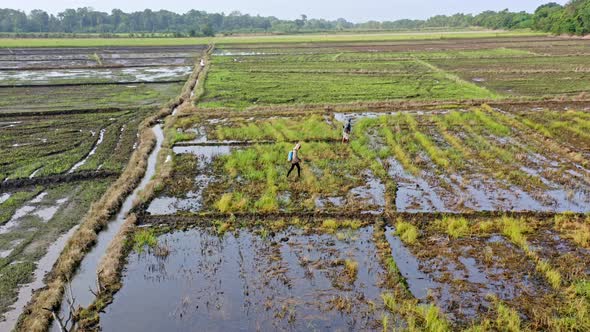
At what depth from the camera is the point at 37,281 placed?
898cm

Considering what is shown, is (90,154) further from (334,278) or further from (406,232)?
(406,232)

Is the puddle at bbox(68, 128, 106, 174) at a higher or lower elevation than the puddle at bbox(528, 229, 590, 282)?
higher

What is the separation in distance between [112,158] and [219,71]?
22168 millimetres

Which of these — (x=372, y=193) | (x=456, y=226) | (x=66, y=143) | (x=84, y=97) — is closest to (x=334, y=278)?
(x=456, y=226)

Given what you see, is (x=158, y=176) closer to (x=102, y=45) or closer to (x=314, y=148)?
(x=314, y=148)

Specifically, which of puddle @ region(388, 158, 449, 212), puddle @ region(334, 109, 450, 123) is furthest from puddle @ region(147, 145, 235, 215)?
puddle @ region(334, 109, 450, 123)

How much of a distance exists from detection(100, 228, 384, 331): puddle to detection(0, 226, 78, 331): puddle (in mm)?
1579

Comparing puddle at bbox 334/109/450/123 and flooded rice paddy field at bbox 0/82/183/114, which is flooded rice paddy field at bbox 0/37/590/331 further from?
flooded rice paddy field at bbox 0/82/183/114

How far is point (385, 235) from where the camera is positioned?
1078 centimetres

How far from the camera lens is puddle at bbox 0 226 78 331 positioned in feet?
26.0

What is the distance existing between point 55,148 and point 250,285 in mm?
11744

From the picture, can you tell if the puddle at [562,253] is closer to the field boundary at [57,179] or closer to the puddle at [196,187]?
the puddle at [196,187]

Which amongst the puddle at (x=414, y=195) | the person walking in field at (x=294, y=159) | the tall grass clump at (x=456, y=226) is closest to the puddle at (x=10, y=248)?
the person walking in field at (x=294, y=159)

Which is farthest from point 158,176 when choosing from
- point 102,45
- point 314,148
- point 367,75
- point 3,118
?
point 102,45
